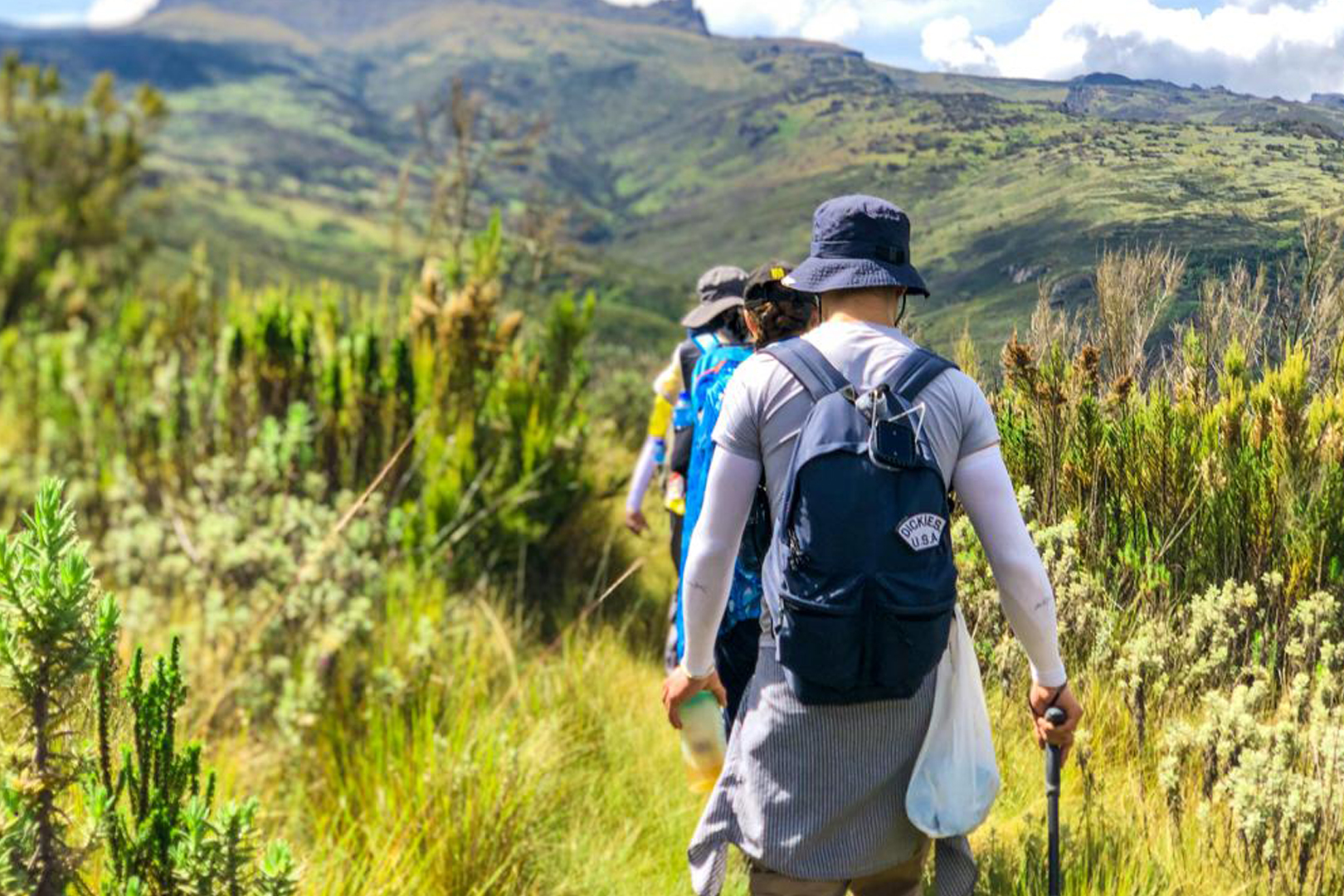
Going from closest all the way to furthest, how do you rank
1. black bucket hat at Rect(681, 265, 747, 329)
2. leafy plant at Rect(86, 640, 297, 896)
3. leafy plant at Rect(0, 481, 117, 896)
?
leafy plant at Rect(0, 481, 117, 896), leafy plant at Rect(86, 640, 297, 896), black bucket hat at Rect(681, 265, 747, 329)

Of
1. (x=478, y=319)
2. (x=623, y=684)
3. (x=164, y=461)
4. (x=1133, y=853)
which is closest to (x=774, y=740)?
(x=1133, y=853)

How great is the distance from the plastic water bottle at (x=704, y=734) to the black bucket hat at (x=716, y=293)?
1.24m

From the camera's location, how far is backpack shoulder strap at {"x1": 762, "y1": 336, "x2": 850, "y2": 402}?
1.73m

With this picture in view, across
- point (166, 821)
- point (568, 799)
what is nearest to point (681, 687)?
point (166, 821)

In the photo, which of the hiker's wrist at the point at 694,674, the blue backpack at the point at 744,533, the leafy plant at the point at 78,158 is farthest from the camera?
the leafy plant at the point at 78,158

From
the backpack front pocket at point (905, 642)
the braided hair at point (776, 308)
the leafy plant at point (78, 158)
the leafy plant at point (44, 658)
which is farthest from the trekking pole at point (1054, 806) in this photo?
the leafy plant at point (78, 158)

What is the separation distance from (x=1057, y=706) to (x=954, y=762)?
0.22 metres

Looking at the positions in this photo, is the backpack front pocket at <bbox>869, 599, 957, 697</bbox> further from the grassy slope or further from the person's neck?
the grassy slope

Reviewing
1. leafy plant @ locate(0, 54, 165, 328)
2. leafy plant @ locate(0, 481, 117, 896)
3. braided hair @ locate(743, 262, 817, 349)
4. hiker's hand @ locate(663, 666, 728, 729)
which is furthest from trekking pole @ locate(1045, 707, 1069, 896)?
leafy plant @ locate(0, 54, 165, 328)

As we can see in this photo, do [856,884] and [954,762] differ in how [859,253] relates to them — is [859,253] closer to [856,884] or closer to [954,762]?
[954,762]

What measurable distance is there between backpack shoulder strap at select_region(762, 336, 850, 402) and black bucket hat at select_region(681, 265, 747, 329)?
1532 mm

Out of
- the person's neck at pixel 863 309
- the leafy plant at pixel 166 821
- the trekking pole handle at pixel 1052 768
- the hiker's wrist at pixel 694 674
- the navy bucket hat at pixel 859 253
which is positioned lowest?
the leafy plant at pixel 166 821

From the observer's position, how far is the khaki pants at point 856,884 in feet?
6.25

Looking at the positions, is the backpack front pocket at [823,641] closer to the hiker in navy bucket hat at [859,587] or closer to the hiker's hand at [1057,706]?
the hiker in navy bucket hat at [859,587]
